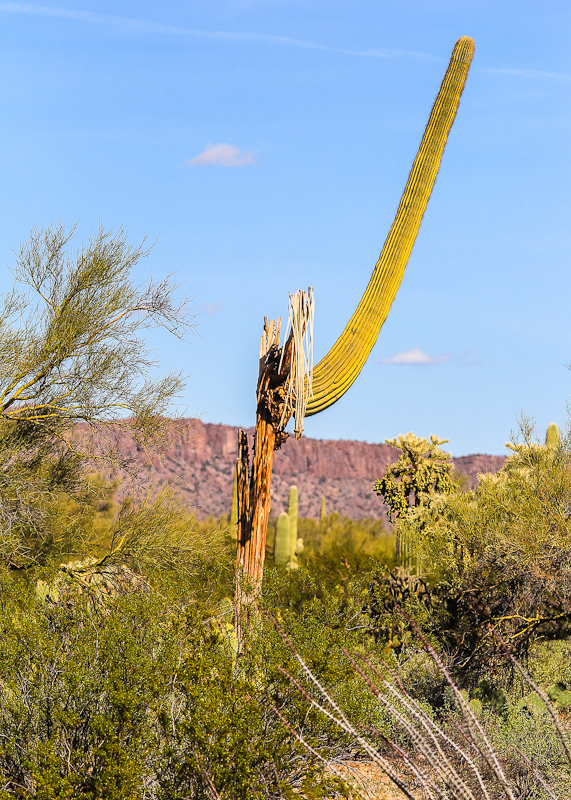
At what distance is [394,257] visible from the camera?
10.4 metres

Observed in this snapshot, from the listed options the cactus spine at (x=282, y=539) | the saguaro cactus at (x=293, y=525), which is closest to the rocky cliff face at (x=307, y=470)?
the saguaro cactus at (x=293, y=525)

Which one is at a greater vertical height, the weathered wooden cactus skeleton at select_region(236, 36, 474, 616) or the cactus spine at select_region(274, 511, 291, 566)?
the weathered wooden cactus skeleton at select_region(236, 36, 474, 616)

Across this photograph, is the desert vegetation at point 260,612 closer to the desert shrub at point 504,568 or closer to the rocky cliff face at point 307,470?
the desert shrub at point 504,568

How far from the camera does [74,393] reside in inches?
439

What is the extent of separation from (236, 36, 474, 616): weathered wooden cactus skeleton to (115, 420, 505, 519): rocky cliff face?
1287 inches

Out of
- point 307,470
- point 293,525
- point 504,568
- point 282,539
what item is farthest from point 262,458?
point 307,470

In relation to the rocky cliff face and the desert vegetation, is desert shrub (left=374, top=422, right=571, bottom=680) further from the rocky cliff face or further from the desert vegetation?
the rocky cliff face

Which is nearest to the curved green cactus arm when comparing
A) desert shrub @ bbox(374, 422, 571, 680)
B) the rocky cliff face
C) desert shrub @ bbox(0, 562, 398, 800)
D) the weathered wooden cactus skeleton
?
the weathered wooden cactus skeleton

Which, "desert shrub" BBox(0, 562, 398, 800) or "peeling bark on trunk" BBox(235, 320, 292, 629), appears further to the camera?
"peeling bark on trunk" BBox(235, 320, 292, 629)

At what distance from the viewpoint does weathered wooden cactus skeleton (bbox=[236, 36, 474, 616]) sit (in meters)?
7.84

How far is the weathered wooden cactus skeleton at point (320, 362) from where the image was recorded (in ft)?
25.7

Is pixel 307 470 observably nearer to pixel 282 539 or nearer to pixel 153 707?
pixel 282 539

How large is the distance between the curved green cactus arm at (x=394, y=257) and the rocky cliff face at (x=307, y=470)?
107 feet

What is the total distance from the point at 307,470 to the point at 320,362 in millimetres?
45613
